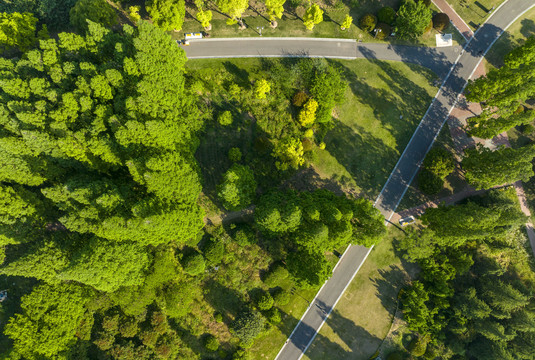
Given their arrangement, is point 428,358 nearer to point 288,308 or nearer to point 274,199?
point 288,308

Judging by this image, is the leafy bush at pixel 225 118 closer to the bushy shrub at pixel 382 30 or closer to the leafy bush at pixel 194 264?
the leafy bush at pixel 194 264

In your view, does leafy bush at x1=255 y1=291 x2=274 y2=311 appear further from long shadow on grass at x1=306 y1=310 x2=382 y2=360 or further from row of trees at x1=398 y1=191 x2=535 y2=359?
row of trees at x1=398 y1=191 x2=535 y2=359

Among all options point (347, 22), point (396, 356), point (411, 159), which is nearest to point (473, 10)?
point (347, 22)

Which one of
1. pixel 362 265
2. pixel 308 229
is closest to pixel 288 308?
pixel 362 265

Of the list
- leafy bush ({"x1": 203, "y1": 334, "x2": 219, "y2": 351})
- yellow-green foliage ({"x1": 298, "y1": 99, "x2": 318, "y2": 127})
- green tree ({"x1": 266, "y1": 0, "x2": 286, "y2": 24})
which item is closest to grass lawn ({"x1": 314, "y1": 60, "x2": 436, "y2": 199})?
yellow-green foliage ({"x1": 298, "y1": 99, "x2": 318, "y2": 127})

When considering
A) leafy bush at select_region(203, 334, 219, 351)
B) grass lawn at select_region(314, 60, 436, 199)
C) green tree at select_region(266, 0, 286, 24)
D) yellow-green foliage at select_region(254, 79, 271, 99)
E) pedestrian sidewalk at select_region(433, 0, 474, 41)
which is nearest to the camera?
green tree at select_region(266, 0, 286, 24)

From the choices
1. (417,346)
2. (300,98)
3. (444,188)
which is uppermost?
(300,98)

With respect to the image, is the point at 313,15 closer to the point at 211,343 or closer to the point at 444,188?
the point at 444,188
